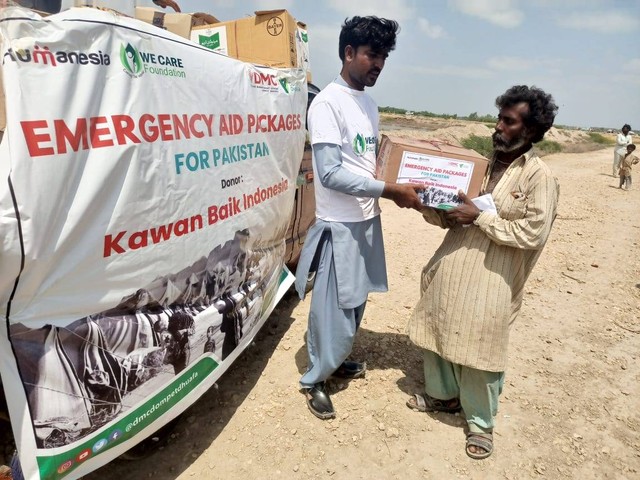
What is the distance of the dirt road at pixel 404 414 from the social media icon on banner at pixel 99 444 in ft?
2.00

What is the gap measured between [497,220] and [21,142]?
184 centimetres

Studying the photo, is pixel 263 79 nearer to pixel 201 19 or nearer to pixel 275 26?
pixel 275 26

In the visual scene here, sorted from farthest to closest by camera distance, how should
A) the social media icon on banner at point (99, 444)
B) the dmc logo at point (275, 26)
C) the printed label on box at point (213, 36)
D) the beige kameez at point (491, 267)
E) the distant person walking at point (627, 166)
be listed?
the distant person walking at point (627, 166)
the printed label on box at point (213, 36)
the dmc logo at point (275, 26)
the beige kameez at point (491, 267)
the social media icon on banner at point (99, 444)

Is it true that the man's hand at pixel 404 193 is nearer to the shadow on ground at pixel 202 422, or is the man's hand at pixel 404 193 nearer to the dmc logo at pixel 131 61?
the dmc logo at pixel 131 61

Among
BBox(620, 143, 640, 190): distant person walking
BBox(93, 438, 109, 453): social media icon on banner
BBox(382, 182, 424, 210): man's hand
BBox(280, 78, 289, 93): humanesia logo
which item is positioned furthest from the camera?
BBox(620, 143, 640, 190): distant person walking

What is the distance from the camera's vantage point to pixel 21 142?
45.8 inches

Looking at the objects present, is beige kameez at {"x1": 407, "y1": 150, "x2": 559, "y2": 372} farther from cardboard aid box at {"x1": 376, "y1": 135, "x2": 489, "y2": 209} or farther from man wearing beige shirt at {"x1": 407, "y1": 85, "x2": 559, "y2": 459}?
cardboard aid box at {"x1": 376, "y1": 135, "x2": 489, "y2": 209}

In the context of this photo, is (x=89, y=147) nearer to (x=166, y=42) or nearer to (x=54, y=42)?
(x=54, y=42)

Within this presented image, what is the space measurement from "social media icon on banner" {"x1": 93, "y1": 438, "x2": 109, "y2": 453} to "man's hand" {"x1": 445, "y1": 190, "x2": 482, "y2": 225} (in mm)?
1704

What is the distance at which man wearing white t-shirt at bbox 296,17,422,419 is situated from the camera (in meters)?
2.16

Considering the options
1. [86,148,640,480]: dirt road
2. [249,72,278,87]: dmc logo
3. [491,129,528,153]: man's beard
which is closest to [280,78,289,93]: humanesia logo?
[249,72,278,87]: dmc logo

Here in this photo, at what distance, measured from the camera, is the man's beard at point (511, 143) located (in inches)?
82.1

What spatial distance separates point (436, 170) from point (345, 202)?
49 cm

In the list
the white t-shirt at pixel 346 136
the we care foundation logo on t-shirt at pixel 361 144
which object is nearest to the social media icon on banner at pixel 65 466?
the white t-shirt at pixel 346 136
